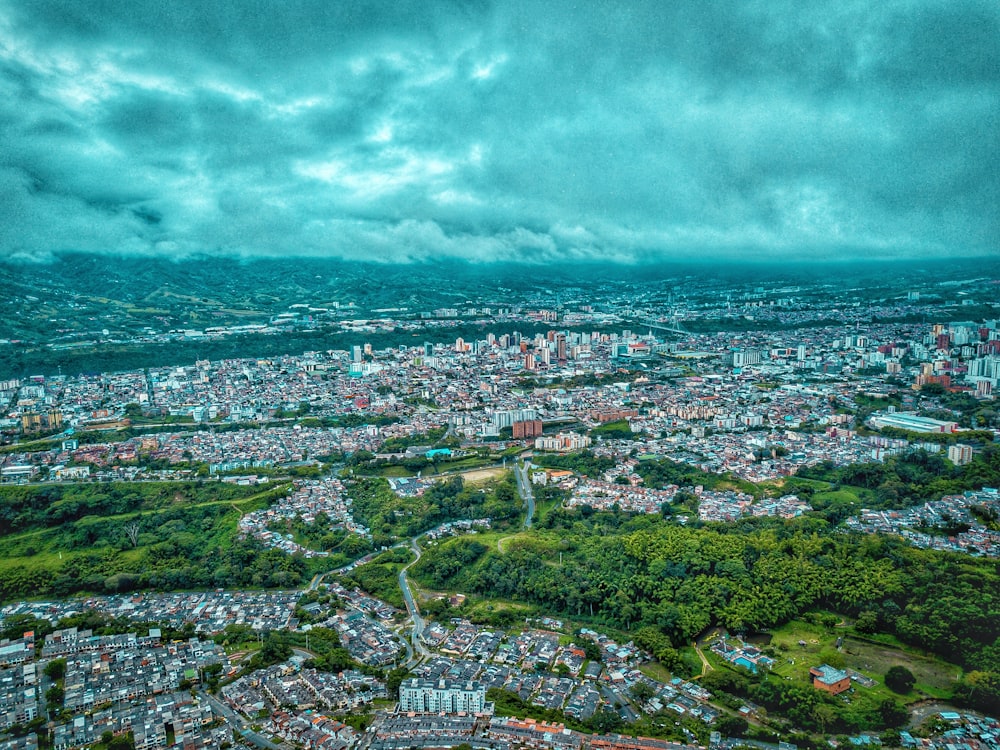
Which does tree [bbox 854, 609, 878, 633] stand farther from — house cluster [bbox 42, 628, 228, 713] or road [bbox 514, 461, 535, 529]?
house cluster [bbox 42, 628, 228, 713]

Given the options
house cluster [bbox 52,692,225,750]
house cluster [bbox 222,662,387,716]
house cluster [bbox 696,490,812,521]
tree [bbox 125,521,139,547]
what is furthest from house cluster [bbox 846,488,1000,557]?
tree [bbox 125,521,139,547]

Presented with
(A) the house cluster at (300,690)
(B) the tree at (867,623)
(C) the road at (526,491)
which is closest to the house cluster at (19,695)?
(A) the house cluster at (300,690)

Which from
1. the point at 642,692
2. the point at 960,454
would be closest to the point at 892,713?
the point at 642,692

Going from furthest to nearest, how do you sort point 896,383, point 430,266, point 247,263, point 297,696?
point 430,266, point 247,263, point 896,383, point 297,696

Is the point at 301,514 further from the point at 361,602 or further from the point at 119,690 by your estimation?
the point at 119,690

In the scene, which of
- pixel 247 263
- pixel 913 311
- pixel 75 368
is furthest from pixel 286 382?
pixel 247 263

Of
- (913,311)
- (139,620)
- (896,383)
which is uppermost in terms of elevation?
(913,311)

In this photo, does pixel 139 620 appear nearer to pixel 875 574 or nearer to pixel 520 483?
pixel 520 483
